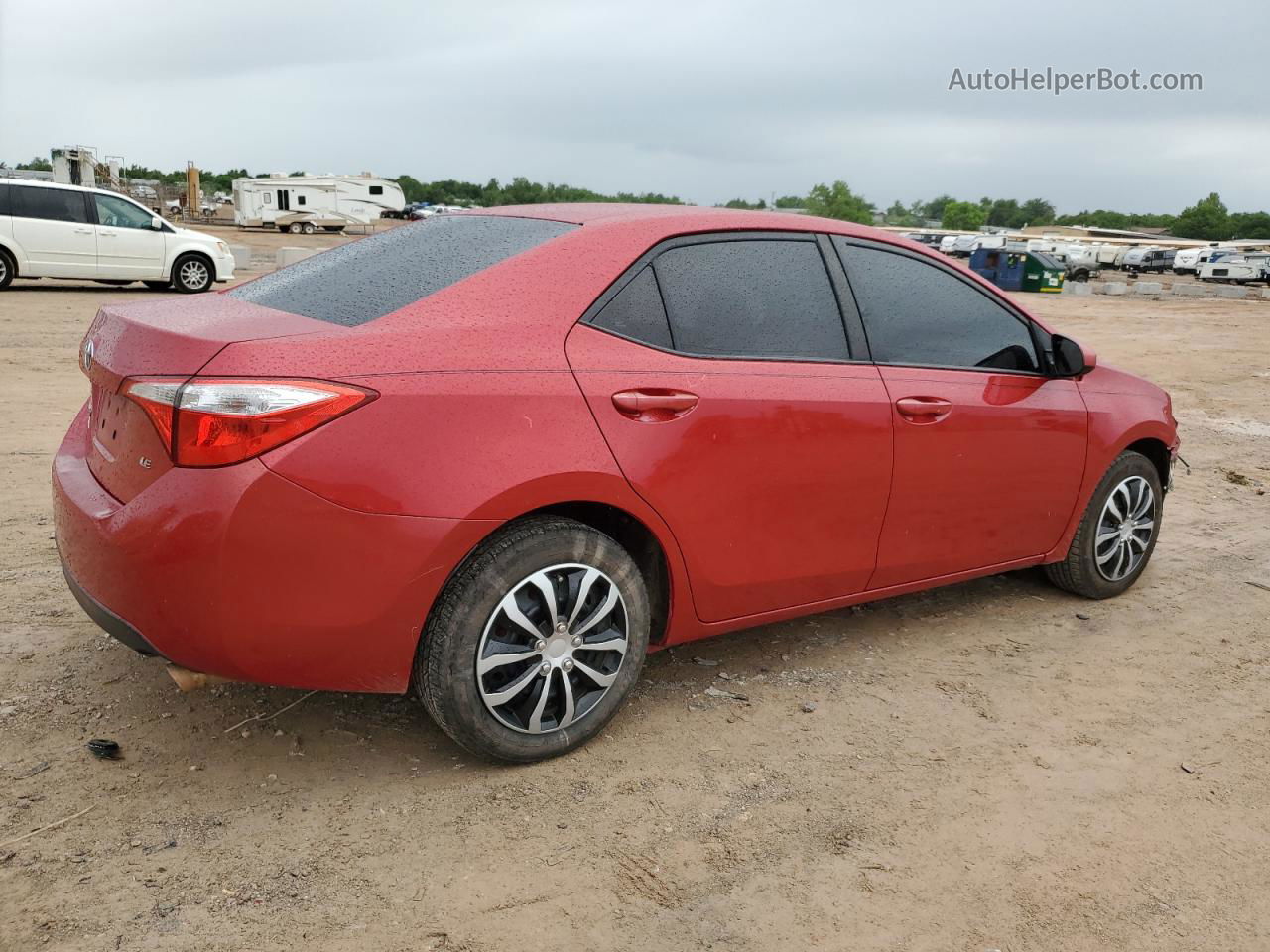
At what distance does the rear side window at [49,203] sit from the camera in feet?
53.1

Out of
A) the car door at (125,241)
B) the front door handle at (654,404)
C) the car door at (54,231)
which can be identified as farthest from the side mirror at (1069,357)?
the car door at (54,231)

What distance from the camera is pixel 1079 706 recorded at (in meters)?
3.88

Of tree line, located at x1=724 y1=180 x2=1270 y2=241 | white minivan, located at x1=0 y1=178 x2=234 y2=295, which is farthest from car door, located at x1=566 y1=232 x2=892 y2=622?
tree line, located at x1=724 y1=180 x2=1270 y2=241

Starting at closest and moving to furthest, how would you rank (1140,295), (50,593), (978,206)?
(50,593), (1140,295), (978,206)

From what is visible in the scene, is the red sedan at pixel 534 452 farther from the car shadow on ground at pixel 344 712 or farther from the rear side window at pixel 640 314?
the car shadow on ground at pixel 344 712

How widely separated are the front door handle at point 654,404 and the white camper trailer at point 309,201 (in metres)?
57.1

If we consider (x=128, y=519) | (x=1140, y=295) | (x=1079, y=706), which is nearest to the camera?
(x=128, y=519)

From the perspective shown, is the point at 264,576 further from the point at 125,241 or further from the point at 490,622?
the point at 125,241

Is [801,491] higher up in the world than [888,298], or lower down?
lower down

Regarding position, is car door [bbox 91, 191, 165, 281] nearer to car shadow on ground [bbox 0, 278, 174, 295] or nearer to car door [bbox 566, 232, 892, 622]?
car shadow on ground [bbox 0, 278, 174, 295]

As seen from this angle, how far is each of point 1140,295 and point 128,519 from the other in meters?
36.4

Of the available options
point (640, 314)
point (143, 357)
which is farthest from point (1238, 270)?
point (143, 357)

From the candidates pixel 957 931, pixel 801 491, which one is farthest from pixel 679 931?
pixel 801 491

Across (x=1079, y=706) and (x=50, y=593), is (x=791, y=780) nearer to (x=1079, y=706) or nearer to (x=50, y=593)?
(x=1079, y=706)
